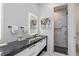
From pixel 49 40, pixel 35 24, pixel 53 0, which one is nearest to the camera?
pixel 53 0

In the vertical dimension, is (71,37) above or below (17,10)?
below

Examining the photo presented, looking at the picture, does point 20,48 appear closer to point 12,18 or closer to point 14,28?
point 14,28

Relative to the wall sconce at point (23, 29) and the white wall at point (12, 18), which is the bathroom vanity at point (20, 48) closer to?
the white wall at point (12, 18)

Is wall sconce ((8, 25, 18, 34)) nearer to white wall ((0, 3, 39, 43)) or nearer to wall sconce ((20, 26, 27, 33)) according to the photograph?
white wall ((0, 3, 39, 43))

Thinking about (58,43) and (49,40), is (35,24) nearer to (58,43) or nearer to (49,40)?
(49,40)

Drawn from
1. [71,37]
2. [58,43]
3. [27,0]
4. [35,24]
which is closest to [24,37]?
[35,24]

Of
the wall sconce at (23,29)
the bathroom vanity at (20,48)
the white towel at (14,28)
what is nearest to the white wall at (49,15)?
the bathroom vanity at (20,48)

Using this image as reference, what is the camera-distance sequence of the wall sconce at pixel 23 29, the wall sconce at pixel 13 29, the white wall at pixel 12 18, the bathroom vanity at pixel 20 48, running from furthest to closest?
1. the wall sconce at pixel 23 29
2. the wall sconce at pixel 13 29
3. the white wall at pixel 12 18
4. the bathroom vanity at pixel 20 48

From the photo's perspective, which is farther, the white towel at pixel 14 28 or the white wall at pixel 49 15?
the white wall at pixel 49 15

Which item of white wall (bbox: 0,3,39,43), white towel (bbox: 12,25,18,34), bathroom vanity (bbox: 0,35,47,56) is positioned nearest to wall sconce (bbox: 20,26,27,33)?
white wall (bbox: 0,3,39,43)

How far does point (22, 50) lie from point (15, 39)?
0.55 m

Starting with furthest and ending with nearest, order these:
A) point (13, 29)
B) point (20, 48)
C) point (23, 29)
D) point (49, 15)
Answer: point (49, 15) → point (23, 29) → point (13, 29) → point (20, 48)

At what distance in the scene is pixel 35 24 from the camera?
2.16m

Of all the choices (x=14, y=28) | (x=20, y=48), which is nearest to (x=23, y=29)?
(x=14, y=28)
